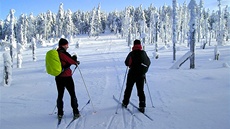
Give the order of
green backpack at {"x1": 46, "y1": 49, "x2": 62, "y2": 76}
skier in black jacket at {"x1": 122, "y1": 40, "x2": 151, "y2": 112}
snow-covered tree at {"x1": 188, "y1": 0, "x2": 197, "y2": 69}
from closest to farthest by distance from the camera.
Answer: green backpack at {"x1": 46, "y1": 49, "x2": 62, "y2": 76}, skier in black jacket at {"x1": 122, "y1": 40, "x2": 151, "y2": 112}, snow-covered tree at {"x1": 188, "y1": 0, "x2": 197, "y2": 69}

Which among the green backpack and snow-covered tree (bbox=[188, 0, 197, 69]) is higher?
snow-covered tree (bbox=[188, 0, 197, 69])

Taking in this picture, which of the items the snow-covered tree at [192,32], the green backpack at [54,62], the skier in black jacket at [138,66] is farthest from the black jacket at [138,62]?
the snow-covered tree at [192,32]

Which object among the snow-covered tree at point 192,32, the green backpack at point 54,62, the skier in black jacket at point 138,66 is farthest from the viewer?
the snow-covered tree at point 192,32

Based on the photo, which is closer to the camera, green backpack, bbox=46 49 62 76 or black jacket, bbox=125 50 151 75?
green backpack, bbox=46 49 62 76

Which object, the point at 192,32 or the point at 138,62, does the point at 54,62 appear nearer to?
the point at 138,62

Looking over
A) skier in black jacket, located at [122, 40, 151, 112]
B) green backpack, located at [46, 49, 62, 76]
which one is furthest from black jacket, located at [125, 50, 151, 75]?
green backpack, located at [46, 49, 62, 76]

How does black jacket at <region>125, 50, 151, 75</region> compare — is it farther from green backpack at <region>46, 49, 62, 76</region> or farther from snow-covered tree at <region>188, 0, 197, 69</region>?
snow-covered tree at <region>188, 0, 197, 69</region>

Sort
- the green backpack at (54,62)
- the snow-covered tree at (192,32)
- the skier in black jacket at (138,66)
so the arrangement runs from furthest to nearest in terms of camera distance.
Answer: the snow-covered tree at (192,32)
the skier in black jacket at (138,66)
the green backpack at (54,62)

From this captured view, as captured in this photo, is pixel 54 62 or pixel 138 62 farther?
pixel 138 62

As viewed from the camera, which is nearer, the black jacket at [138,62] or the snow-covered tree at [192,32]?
the black jacket at [138,62]

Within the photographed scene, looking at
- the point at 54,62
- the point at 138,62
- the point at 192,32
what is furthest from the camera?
the point at 192,32

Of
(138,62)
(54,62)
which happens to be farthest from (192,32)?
(54,62)

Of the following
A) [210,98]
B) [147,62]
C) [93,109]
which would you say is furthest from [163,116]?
[210,98]

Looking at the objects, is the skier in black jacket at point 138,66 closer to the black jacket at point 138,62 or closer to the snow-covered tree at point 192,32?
the black jacket at point 138,62
